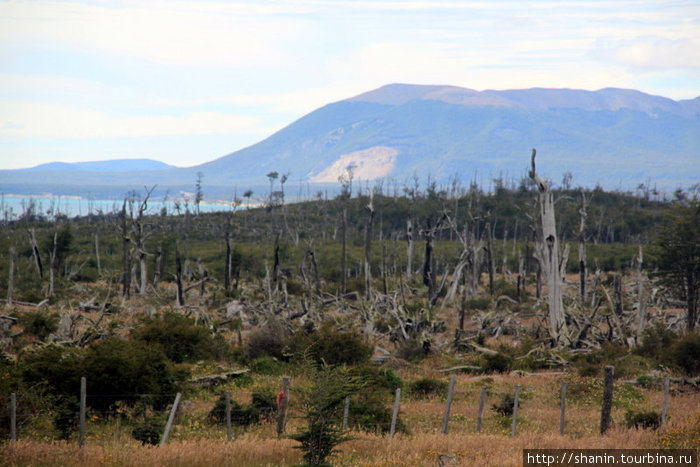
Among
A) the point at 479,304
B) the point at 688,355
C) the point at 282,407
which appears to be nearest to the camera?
the point at 282,407

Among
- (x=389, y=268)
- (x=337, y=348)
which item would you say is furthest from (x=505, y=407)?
(x=389, y=268)

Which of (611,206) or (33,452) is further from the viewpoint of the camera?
(611,206)

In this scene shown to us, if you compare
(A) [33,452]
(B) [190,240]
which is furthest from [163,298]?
(B) [190,240]

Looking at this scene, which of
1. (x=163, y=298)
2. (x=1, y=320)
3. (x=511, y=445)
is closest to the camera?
(x=511, y=445)

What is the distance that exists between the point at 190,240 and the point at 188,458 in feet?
258

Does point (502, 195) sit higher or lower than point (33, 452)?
higher

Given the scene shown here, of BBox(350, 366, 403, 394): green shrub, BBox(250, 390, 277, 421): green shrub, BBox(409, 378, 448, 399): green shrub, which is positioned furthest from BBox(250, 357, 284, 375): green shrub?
BBox(250, 390, 277, 421): green shrub

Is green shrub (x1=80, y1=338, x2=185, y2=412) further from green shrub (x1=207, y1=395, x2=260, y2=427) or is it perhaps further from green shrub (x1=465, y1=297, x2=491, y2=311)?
green shrub (x1=465, y1=297, x2=491, y2=311)

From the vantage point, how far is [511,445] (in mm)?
12344

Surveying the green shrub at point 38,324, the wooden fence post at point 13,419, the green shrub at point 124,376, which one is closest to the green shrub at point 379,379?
the green shrub at point 124,376

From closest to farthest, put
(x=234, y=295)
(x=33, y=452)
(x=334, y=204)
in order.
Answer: (x=33, y=452), (x=234, y=295), (x=334, y=204)

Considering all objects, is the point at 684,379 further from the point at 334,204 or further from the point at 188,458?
the point at 334,204

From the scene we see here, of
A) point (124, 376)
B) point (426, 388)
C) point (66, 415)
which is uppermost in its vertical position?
point (124, 376)

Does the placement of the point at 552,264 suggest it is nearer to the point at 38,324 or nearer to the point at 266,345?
the point at 266,345
